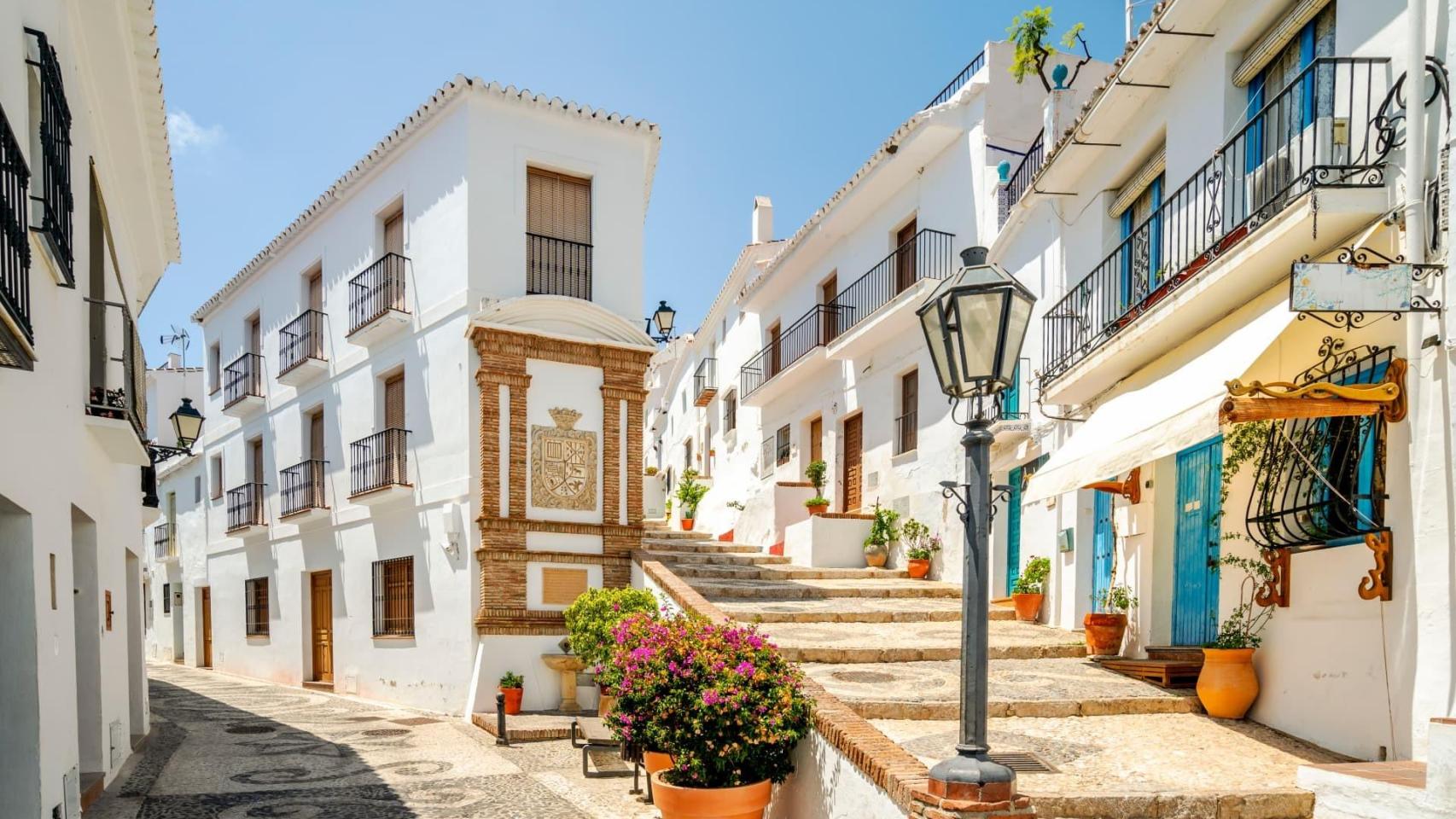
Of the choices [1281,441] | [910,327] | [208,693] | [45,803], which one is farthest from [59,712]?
[910,327]

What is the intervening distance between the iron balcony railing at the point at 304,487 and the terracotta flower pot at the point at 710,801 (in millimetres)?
11880

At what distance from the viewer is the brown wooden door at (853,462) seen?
18.4 m

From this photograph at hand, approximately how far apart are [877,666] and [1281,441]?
12.7ft

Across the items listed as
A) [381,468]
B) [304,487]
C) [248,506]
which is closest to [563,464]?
[381,468]

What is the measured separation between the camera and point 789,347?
21250mm

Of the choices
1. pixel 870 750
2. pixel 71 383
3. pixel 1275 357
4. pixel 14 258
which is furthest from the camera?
pixel 1275 357

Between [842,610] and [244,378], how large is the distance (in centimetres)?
1380

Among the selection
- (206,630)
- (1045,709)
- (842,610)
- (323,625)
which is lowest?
(1045,709)

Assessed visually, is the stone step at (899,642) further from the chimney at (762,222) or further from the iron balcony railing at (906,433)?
the chimney at (762,222)

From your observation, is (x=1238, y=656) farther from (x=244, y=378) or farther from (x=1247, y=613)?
(x=244, y=378)

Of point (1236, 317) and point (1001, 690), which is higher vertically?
point (1236, 317)

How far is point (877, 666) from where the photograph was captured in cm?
924

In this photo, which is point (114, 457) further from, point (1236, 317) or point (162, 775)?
point (1236, 317)

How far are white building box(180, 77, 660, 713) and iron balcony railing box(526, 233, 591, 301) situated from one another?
27 mm
